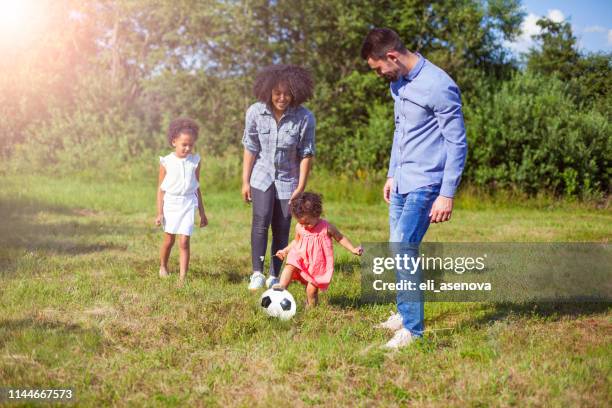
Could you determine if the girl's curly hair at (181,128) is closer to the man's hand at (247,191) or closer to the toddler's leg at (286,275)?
the man's hand at (247,191)

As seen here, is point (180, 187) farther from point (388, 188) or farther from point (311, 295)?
point (388, 188)

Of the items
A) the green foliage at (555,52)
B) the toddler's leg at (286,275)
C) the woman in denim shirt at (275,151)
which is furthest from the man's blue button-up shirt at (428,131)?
the green foliage at (555,52)

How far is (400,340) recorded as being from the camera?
4797mm

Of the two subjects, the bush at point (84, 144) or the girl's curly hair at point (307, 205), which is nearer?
the girl's curly hair at point (307, 205)

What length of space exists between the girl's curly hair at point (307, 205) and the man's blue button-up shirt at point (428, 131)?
0.98m

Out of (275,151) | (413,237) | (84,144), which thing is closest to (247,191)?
(275,151)

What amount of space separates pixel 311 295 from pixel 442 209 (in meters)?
1.91

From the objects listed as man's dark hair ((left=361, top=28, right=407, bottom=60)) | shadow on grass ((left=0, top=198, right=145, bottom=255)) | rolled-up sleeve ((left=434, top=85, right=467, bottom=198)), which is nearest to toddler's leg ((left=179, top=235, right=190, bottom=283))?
shadow on grass ((left=0, top=198, right=145, bottom=255))

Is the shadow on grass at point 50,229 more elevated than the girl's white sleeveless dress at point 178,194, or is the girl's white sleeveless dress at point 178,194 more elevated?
the girl's white sleeveless dress at point 178,194

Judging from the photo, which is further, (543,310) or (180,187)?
(180,187)

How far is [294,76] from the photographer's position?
6.16m

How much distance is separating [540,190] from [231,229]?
8.52 m

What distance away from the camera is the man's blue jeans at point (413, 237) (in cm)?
461

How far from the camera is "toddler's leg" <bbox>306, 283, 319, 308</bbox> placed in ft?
19.2
